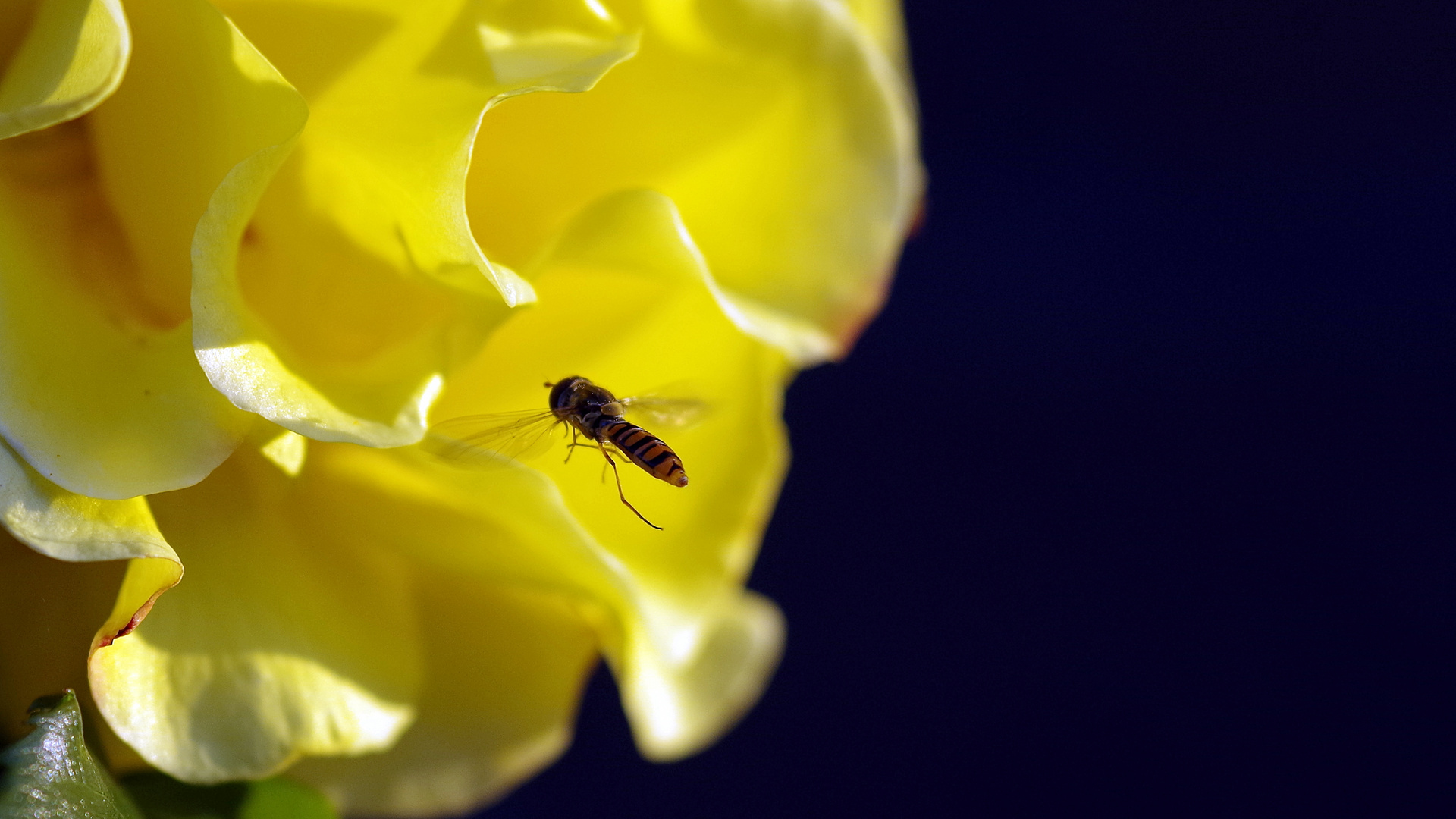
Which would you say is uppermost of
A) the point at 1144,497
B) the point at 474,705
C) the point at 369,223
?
the point at 369,223

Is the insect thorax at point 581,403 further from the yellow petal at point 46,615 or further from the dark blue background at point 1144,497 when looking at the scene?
the dark blue background at point 1144,497

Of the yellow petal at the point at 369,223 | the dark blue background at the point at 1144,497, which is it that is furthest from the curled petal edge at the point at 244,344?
the dark blue background at the point at 1144,497

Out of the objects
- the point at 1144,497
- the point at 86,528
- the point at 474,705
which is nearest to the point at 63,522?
the point at 86,528

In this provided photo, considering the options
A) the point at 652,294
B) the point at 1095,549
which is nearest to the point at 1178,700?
the point at 1095,549

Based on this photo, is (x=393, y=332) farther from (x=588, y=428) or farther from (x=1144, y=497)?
(x=1144, y=497)

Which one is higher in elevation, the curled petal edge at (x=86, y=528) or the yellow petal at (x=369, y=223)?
the yellow petal at (x=369, y=223)
